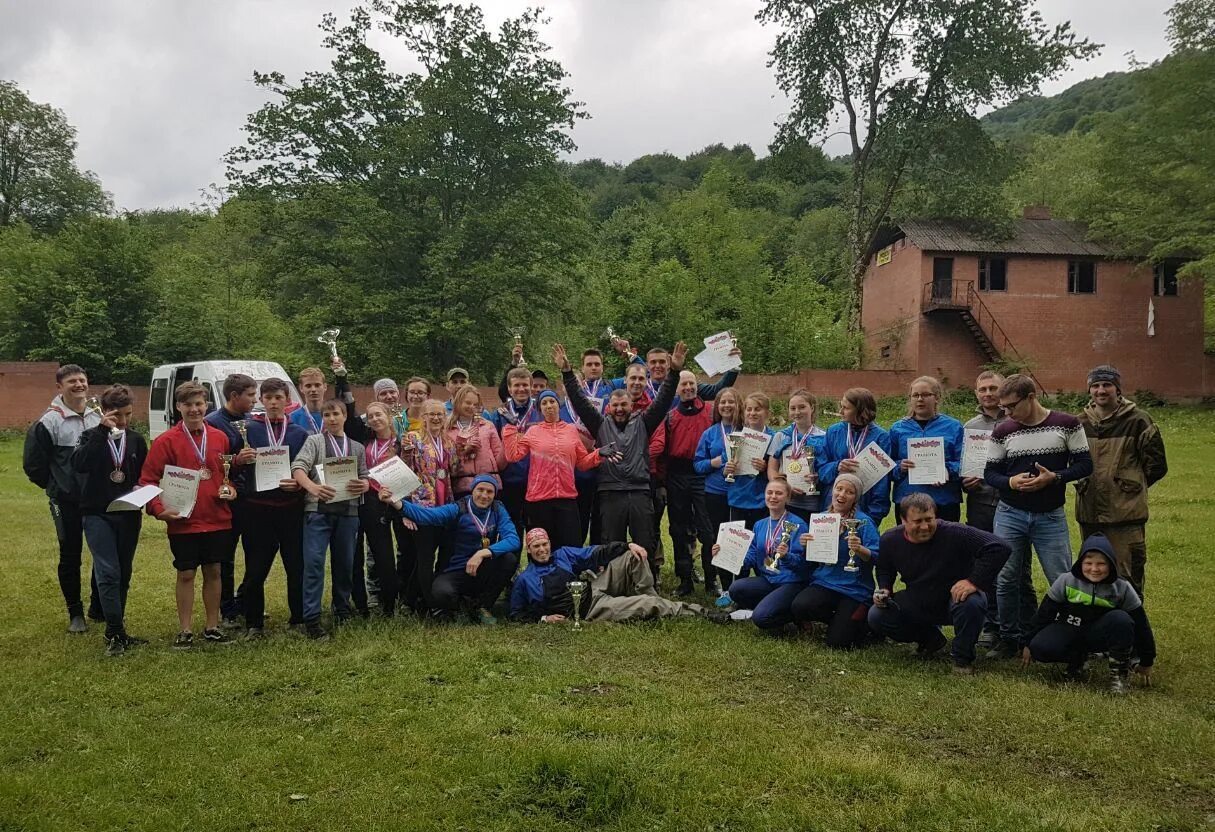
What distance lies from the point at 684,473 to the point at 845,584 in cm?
219

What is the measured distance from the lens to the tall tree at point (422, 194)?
29.7 meters

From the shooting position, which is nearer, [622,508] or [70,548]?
[70,548]

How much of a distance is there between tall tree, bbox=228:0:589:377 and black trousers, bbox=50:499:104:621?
22.3 m

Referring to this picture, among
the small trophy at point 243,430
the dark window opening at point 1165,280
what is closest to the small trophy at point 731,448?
the small trophy at point 243,430

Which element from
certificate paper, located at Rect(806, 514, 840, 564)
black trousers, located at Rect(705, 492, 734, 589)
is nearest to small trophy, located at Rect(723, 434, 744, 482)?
black trousers, located at Rect(705, 492, 734, 589)

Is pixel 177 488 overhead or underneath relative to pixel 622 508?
overhead

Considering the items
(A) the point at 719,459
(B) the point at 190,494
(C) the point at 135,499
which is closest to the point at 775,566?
(A) the point at 719,459

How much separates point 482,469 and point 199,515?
2.23 m

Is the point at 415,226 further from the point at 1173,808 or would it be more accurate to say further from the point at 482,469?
the point at 1173,808

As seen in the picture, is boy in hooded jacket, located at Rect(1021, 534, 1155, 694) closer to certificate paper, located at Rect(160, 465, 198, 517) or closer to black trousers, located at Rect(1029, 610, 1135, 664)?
black trousers, located at Rect(1029, 610, 1135, 664)

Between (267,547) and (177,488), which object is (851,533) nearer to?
(267,547)

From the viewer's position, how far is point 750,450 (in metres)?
7.82

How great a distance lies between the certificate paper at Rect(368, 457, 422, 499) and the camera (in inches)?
272

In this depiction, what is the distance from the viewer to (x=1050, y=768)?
4.44 meters
